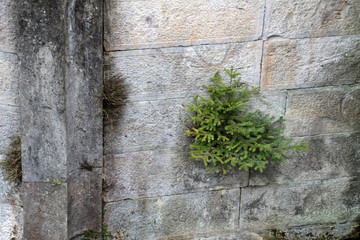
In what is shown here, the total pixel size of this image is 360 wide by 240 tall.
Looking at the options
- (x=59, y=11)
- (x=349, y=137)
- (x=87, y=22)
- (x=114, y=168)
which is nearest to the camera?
(x=59, y=11)

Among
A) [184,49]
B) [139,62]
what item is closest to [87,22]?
[139,62]

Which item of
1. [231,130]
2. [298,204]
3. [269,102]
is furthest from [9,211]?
[298,204]

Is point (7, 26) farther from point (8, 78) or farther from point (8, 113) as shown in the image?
point (8, 113)

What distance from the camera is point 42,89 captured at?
10.3 feet

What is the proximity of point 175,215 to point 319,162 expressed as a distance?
4.71ft

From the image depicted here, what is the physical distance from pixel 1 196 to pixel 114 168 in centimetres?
95

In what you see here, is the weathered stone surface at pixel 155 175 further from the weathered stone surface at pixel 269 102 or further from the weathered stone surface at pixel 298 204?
the weathered stone surface at pixel 269 102

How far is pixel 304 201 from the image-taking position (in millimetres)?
4195

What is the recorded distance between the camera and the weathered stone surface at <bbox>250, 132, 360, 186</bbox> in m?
4.01

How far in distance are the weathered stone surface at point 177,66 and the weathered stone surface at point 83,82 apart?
16 centimetres

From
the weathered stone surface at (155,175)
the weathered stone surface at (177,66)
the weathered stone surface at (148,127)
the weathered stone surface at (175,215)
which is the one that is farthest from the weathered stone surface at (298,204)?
the weathered stone surface at (177,66)

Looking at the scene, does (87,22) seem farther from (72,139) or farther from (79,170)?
(79,170)

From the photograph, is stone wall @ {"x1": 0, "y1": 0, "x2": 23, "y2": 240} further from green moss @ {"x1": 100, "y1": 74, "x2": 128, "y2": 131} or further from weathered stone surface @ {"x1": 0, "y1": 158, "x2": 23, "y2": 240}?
green moss @ {"x1": 100, "y1": 74, "x2": 128, "y2": 131}

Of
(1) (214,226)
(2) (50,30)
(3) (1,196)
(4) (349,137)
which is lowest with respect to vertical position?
(1) (214,226)
